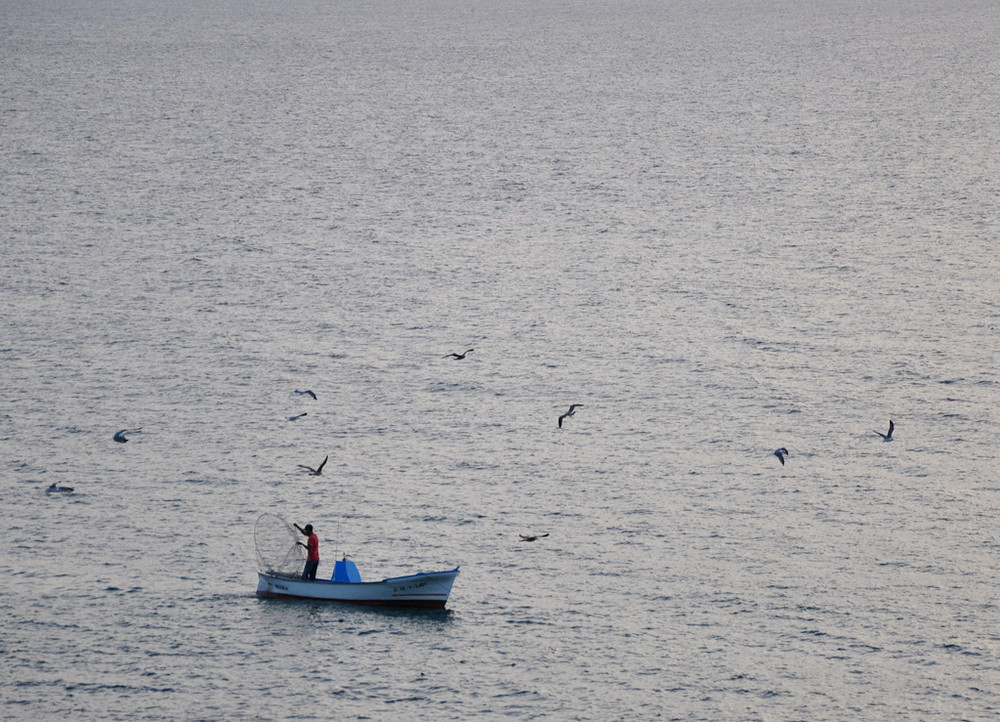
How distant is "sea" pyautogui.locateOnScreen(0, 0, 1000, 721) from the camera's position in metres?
58.7

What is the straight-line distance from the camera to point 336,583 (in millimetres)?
62719

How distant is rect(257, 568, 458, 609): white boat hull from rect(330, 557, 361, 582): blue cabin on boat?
0.99ft

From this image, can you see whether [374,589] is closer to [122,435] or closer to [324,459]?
[324,459]

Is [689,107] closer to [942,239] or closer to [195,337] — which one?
[942,239]

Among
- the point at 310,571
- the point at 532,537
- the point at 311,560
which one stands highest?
the point at 532,537

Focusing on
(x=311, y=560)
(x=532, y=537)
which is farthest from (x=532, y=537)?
(x=311, y=560)

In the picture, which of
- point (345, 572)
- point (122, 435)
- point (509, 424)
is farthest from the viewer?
point (509, 424)

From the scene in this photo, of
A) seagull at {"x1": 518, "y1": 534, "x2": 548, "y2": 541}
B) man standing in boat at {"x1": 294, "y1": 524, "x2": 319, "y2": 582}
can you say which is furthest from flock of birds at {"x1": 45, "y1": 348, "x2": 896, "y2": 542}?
man standing in boat at {"x1": 294, "y1": 524, "x2": 319, "y2": 582}

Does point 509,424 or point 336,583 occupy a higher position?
point 509,424

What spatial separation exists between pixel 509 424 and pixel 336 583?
26.9 m

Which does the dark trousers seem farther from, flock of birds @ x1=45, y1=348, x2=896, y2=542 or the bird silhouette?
the bird silhouette

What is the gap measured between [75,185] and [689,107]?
86.2 meters

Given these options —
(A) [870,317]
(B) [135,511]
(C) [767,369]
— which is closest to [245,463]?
(B) [135,511]

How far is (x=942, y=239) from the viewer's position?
127 metres
